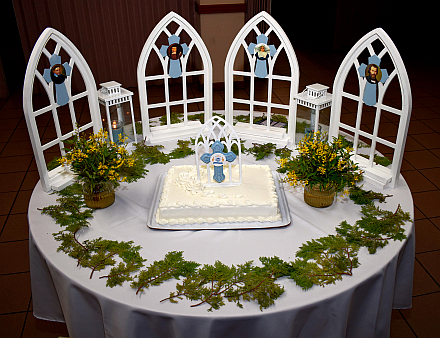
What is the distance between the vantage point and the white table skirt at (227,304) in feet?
4.78

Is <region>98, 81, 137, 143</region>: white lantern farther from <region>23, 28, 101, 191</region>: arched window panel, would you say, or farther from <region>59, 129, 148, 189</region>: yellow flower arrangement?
<region>59, 129, 148, 189</region>: yellow flower arrangement

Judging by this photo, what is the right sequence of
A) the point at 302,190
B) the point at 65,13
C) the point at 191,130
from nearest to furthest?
the point at 302,190
the point at 191,130
the point at 65,13

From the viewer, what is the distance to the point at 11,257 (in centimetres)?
282

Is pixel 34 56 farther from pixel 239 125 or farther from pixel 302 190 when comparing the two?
pixel 302 190

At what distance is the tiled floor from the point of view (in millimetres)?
2371

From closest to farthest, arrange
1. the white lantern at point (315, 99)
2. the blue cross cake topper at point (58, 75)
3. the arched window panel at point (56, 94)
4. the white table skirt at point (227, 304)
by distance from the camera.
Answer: the white table skirt at point (227, 304), the arched window panel at point (56, 94), the blue cross cake topper at point (58, 75), the white lantern at point (315, 99)

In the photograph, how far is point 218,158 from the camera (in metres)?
1.99

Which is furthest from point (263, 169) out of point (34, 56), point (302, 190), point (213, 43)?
point (213, 43)

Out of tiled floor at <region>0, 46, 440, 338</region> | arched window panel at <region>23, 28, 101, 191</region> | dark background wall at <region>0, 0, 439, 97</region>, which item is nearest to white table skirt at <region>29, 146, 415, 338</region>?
arched window panel at <region>23, 28, 101, 191</region>

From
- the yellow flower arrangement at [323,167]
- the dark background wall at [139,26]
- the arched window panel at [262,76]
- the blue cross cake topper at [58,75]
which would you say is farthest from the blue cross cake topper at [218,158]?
the dark background wall at [139,26]

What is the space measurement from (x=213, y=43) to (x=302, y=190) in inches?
143

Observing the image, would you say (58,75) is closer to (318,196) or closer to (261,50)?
(261,50)

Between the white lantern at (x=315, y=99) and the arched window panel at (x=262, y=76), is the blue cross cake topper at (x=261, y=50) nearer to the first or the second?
the arched window panel at (x=262, y=76)

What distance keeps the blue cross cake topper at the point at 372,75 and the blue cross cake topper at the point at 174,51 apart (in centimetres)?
107
